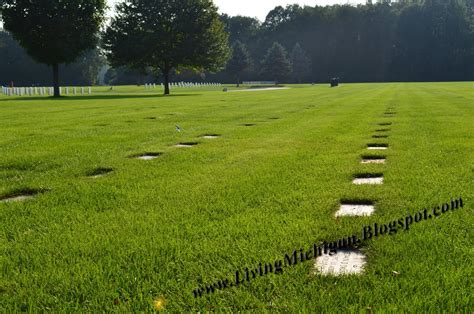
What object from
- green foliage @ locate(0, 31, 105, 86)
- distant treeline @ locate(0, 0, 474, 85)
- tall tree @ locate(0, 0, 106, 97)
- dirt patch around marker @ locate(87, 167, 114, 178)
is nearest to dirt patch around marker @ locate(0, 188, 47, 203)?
dirt patch around marker @ locate(87, 167, 114, 178)

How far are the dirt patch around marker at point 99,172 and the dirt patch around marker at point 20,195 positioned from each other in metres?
0.91

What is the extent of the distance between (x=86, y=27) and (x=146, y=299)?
3994 centimetres

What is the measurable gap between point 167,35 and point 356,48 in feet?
256

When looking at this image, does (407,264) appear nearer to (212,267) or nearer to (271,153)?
(212,267)

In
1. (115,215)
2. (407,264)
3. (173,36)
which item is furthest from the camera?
(173,36)

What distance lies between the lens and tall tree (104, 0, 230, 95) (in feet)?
138

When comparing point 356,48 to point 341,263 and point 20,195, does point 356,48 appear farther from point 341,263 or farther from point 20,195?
point 341,263

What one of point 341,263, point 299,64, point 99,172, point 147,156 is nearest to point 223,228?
point 341,263

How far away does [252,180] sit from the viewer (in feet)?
18.2

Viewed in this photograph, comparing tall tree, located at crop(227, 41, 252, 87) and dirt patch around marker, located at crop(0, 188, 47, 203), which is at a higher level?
tall tree, located at crop(227, 41, 252, 87)

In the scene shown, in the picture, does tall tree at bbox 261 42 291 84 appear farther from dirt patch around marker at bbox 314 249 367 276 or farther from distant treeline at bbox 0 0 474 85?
dirt patch around marker at bbox 314 249 367 276

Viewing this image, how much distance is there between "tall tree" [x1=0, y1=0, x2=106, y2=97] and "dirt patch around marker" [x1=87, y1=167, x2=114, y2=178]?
34.5m

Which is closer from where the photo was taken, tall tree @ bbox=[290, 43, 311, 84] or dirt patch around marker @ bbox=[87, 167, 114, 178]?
dirt patch around marker @ bbox=[87, 167, 114, 178]

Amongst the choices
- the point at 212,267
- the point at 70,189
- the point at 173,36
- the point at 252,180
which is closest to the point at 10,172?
the point at 70,189
